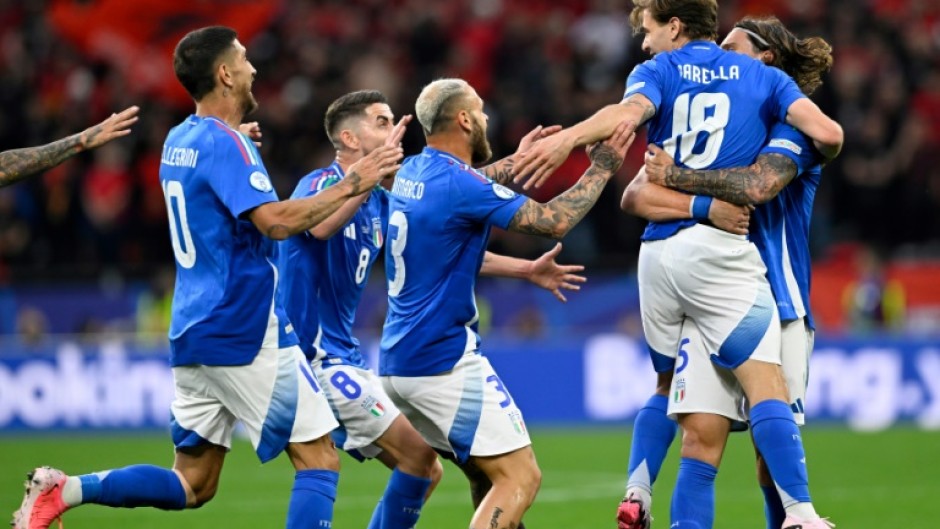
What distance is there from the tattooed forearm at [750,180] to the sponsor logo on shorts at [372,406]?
1936 millimetres

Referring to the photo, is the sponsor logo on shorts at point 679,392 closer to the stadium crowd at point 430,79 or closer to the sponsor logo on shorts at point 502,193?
the sponsor logo on shorts at point 502,193

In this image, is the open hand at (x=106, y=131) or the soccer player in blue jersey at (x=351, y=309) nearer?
the open hand at (x=106, y=131)

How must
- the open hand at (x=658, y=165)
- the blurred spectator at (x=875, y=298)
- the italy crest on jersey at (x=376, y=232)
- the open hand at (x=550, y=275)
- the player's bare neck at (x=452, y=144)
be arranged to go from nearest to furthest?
the open hand at (x=658, y=165) < the player's bare neck at (x=452, y=144) < the open hand at (x=550, y=275) < the italy crest on jersey at (x=376, y=232) < the blurred spectator at (x=875, y=298)

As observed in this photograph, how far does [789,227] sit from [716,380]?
92 cm

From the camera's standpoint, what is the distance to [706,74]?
6.66m

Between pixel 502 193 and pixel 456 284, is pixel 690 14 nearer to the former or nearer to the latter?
pixel 502 193

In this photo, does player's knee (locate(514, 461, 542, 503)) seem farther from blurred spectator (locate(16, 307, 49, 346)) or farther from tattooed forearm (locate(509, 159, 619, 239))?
blurred spectator (locate(16, 307, 49, 346))

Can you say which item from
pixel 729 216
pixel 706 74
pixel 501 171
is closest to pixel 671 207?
pixel 729 216

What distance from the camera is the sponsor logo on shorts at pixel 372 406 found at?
7.18 m

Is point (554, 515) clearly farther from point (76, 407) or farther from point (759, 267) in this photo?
point (76, 407)

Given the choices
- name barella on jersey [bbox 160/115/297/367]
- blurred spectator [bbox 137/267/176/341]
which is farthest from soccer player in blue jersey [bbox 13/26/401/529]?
blurred spectator [bbox 137/267/176/341]

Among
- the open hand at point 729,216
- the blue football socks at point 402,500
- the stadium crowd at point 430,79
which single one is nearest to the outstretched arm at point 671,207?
the open hand at point 729,216

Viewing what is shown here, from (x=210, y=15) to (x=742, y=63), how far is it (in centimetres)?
1412

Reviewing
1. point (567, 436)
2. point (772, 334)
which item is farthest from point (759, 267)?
point (567, 436)
